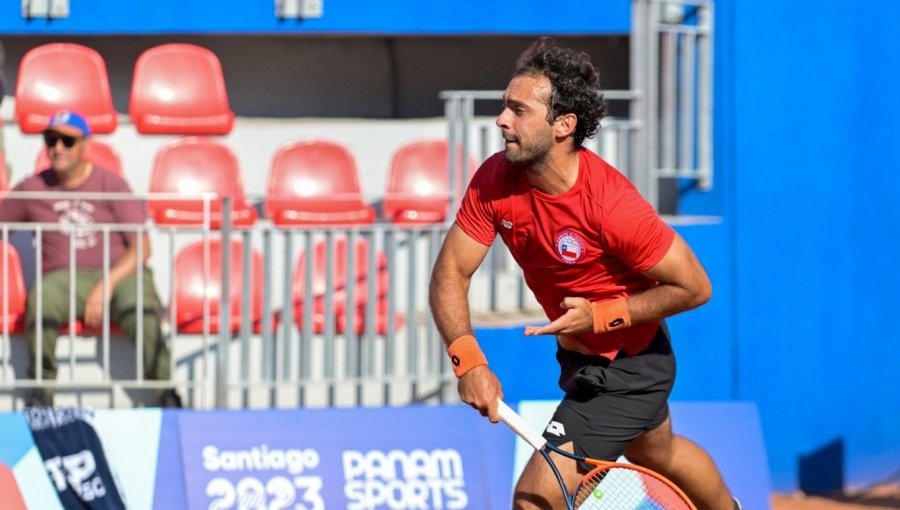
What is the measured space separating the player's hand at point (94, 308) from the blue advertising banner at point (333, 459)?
42.7 inches

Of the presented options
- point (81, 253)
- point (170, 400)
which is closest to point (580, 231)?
point (170, 400)

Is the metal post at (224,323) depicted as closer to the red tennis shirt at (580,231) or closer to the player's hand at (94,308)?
the player's hand at (94,308)

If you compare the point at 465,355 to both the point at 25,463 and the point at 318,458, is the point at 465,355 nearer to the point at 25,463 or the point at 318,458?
the point at 318,458

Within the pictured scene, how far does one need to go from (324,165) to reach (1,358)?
7.98 ft

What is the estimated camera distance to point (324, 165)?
934 cm

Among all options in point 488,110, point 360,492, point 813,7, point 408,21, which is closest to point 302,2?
point 408,21

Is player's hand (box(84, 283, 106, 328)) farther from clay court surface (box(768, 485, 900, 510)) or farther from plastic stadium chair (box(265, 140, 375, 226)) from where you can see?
clay court surface (box(768, 485, 900, 510))

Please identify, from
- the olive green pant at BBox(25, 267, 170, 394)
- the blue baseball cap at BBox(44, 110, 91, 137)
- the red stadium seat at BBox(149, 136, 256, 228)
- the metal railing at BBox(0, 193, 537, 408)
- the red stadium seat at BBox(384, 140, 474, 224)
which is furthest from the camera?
the red stadium seat at BBox(384, 140, 474, 224)

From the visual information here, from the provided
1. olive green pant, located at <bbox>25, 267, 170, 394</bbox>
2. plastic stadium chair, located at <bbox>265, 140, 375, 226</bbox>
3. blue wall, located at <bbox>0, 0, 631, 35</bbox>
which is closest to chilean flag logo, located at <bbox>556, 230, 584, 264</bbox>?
olive green pant, located at <bbox>25, 267, 170, 394</bbox>

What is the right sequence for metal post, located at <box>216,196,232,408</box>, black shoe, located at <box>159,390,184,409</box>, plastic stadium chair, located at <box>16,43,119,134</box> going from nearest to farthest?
1. metal post, located at <box>216,196,232,408</box>
2. black shoe, located at <box>159,390,184,409</box>
3. plastic stadium chair, located at <box>16,43,119,134</box>

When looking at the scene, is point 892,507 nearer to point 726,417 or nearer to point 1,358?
point 726,417

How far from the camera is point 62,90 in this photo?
31.7 feet

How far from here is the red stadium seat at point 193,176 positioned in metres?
8.74

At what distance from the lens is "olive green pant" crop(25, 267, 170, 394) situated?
7668mm
